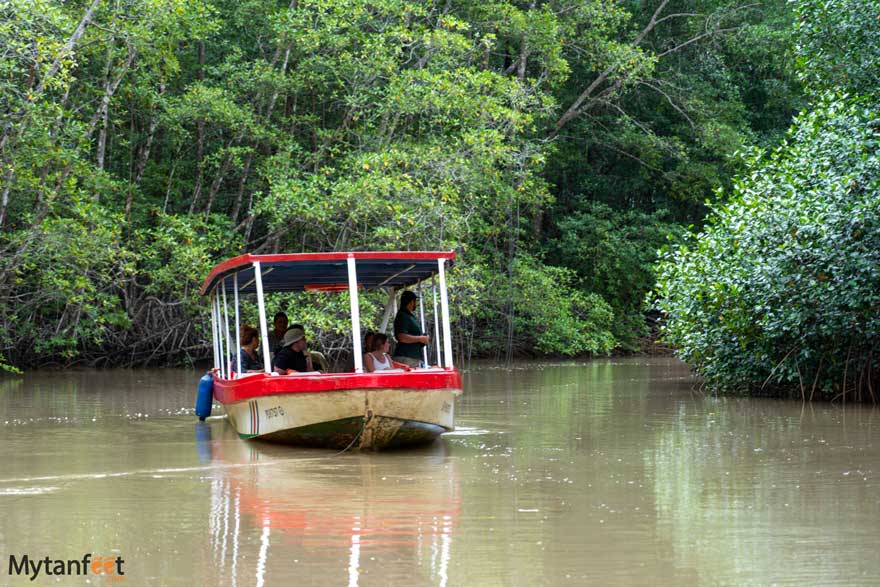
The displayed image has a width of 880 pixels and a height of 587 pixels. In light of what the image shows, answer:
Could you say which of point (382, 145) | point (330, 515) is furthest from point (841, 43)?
point (330, 515)

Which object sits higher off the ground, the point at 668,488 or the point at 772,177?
the point at 772,177

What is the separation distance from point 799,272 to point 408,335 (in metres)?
5.26

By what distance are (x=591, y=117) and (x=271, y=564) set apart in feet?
89.9

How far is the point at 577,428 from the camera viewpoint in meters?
13.4

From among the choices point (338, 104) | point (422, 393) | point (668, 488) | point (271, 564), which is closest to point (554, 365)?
point (338, 104)

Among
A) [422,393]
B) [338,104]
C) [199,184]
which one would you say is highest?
[338,104]

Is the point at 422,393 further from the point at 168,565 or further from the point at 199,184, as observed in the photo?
the point at 199,184

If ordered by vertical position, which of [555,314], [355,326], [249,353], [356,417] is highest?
[555,314]

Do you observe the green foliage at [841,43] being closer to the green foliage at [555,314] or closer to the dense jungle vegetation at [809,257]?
the dense jungle vegetation at [809,257]

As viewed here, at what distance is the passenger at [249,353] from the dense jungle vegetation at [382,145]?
6.39 m

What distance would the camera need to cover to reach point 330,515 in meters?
7.82

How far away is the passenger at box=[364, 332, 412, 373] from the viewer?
39.8 ft

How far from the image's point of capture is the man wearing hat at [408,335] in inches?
501

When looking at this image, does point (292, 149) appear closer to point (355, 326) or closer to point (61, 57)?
point (61, 57)
